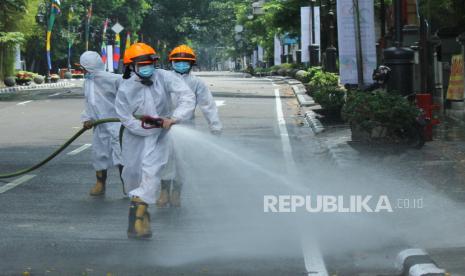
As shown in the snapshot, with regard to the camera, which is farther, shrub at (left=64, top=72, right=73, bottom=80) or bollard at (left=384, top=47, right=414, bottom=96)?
shrub at (left=64, top=72, right=73, bottom=80)

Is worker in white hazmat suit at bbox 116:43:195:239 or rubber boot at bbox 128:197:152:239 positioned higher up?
worker in white hazmat suit at bbox 116:43:195:239

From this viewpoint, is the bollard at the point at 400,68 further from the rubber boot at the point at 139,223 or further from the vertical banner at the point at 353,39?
the rubber boot at the point at 139,223

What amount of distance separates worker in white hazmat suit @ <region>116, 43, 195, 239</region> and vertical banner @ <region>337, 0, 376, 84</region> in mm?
12805

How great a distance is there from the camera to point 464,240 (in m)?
8.84

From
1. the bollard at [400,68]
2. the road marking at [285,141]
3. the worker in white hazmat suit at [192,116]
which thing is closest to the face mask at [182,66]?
the worker in white hazmat suit at [192,116]

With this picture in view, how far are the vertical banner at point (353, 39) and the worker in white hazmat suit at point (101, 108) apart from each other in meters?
10.0

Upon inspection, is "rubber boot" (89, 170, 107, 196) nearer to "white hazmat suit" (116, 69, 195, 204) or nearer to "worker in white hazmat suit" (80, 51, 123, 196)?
"worker in white hazmat suit" (80, 51, 123, 196)

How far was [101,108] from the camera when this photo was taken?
12.9 metres

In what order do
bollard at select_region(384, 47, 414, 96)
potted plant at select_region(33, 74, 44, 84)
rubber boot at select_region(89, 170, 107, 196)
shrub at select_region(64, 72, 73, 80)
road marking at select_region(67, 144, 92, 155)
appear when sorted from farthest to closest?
shrub at select_region(64, 72, 73, 80) < potted plant at select_region(33, 74, 44, 84) < bollard at select_region(384, 47, 414, 96) < road marking at select_region(67, 144, 92, 155) < rubber boot at select_region(89, 170, 107, 196)

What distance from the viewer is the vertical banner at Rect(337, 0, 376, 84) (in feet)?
73.0

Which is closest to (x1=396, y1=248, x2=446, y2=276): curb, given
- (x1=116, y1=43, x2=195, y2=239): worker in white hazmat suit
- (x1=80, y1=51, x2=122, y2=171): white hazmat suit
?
(x1=116, y1=43, x2=195, y2=239): worker in white hazmat suit

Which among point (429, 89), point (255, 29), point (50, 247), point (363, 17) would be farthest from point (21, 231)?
point (255, 29)

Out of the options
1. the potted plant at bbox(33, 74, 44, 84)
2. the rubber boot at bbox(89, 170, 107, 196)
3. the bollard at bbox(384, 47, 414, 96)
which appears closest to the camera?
the rubber boot at bbox(89, 170, 107, 196)

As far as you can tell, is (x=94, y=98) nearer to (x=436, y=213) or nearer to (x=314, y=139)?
(x=436, y=213)
